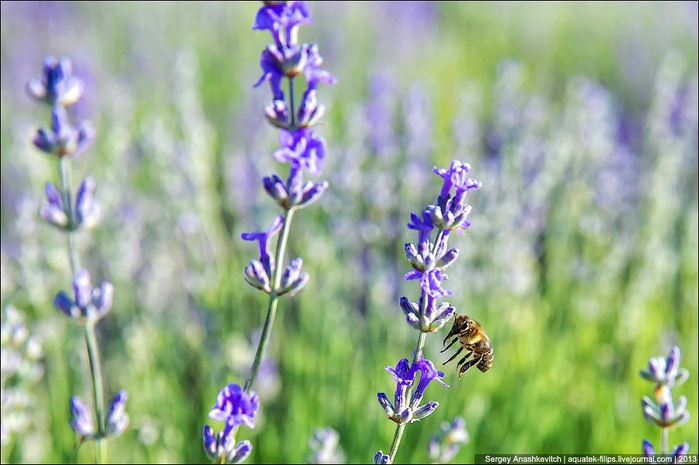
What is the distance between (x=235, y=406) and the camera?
132 centimetres

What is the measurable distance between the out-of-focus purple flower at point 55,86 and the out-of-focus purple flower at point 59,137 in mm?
27

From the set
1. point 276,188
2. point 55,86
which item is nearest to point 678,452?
point 276,188

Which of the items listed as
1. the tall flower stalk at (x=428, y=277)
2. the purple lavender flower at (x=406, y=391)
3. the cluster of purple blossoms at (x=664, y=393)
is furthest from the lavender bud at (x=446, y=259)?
the cluster of purple blossoms at (x=664, y=393)

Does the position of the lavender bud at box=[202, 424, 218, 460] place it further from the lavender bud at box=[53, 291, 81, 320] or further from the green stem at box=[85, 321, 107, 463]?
the lavender bud at box=[53, 291, 81, 320]

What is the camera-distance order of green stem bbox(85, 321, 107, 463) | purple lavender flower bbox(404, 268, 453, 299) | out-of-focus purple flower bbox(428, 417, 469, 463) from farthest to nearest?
out-of-focus purple flower bbox(428, 417, 469, 463)
green stem bbox(85, 321, 107, 463)
purple lavender flower bbox(404, 268, 453, 299)

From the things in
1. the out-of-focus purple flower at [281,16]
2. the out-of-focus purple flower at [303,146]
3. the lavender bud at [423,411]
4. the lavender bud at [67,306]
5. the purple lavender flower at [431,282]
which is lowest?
the lavender bud at [423,411]

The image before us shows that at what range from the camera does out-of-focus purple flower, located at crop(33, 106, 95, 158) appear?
5.05 feet

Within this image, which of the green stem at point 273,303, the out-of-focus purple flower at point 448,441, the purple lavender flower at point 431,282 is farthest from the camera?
the out-of-focus purple flower at point 448,441

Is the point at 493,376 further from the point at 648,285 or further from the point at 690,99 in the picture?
the point at 690,99

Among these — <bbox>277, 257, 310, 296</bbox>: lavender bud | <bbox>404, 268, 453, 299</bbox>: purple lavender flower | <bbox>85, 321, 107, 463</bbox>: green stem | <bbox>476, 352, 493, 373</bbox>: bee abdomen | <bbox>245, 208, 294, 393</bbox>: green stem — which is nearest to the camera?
<bbox>404, 268, 453, 299</bbox>: purple lavender flower

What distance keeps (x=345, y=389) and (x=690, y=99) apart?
3.05 m

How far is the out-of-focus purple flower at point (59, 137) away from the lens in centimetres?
154

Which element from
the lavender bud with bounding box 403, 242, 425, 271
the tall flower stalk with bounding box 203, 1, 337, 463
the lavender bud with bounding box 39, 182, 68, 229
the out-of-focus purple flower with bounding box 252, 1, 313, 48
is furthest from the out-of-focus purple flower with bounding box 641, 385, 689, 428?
the lavender bud with bounding box 39, 182, 68, 229

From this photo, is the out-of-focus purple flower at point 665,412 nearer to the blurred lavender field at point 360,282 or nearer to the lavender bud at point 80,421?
the blurred lavender field at point 360,282
